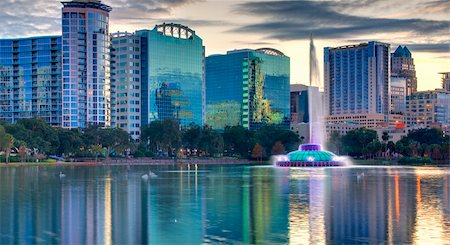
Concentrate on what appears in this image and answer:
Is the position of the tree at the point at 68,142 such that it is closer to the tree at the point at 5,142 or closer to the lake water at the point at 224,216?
the tree at the point at 5,142

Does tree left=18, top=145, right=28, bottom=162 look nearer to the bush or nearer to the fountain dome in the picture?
the fountain dome

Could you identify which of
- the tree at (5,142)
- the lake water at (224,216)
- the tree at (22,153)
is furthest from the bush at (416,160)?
the lake water at (224,216)

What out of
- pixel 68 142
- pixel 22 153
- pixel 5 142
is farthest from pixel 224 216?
pixel 68 142

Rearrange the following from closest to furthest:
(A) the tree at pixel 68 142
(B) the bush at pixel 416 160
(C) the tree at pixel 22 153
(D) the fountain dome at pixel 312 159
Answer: (D) the fountain dome at pixel 312 159
(C) the tree at pixel 22 153
(A) the tree at pixel 68 142
(B) the bush at pixel 416 160

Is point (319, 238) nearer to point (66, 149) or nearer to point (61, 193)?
point (61, 193)

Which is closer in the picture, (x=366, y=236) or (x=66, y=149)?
(x=366, y=236)

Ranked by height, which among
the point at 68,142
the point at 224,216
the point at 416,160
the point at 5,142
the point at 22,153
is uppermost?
the point at 68,142

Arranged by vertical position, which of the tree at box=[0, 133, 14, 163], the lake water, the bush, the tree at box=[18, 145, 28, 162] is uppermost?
the tree at box=[0, 133, 14, 163]

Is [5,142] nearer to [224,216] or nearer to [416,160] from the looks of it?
[416,160]

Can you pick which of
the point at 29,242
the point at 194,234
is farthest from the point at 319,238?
the point at 29,242

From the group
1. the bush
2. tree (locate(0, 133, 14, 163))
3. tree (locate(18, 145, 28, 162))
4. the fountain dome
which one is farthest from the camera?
the bush

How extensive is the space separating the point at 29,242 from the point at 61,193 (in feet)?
96.4

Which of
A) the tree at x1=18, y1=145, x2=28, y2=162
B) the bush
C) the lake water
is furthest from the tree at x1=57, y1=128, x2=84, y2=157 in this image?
the lake water

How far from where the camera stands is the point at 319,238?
35.9 meters
